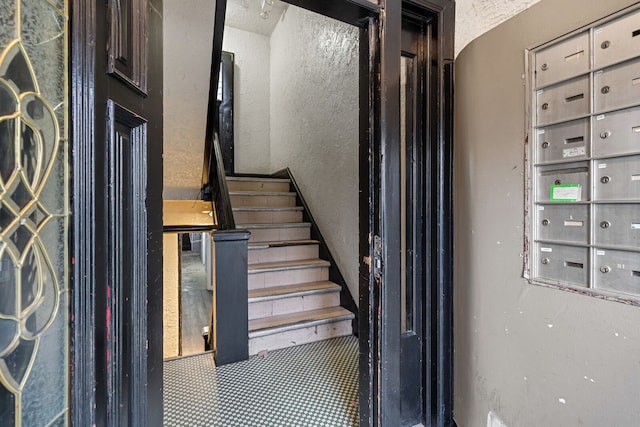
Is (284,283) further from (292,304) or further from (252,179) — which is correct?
(252,179)

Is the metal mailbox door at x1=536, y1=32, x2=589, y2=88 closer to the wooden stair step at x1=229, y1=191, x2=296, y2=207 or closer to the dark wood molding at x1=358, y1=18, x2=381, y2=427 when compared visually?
the dark wood molding at x1=358, y1=18, x2=381, y2=427

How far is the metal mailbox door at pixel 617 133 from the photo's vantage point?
0.72m

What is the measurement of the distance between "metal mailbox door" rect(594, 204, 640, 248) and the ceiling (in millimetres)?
3910

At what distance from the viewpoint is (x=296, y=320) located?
2152 millimetres

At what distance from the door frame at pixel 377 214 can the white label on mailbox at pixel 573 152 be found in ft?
1.41

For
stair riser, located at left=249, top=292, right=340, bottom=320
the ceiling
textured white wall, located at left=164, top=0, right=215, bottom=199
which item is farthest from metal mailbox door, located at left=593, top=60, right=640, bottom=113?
the ceiling

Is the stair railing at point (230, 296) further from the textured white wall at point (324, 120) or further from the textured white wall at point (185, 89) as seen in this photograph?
the textured white wall at point (185, 89)

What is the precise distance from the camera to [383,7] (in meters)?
1.02

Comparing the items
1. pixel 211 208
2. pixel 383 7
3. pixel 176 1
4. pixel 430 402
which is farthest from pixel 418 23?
pixel 211 208

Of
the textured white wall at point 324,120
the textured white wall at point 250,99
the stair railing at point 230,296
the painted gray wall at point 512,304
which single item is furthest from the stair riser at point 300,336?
the textured white wall at point 250,99

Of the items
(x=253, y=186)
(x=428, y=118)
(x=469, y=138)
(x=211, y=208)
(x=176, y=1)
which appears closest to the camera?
(x=469, y=138)

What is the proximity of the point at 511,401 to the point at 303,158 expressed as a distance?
8.77ft

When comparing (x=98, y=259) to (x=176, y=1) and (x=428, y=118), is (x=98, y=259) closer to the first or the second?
(x=428, y=118)

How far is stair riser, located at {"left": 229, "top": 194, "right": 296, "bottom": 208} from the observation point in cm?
317
